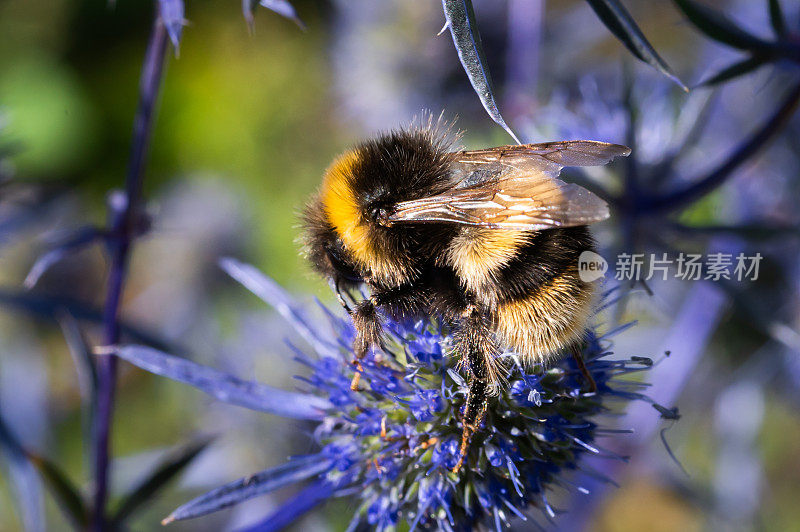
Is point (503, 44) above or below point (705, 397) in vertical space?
above

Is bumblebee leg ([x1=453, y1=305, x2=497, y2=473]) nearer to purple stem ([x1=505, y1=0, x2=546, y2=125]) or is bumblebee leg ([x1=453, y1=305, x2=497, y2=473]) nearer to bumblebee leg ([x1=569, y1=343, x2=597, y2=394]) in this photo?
bumblebee leg ([x1=569, y1=343, x2=597, y2=394])

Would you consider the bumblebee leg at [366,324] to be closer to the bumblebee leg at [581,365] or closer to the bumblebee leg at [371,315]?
the bumblebee leg at [371,315]

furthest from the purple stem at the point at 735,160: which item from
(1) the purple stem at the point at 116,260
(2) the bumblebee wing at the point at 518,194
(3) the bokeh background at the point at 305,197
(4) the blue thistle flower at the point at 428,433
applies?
(1) the purple stem at the point at 116,260

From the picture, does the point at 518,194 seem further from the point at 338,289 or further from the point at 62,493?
the point at 62,493

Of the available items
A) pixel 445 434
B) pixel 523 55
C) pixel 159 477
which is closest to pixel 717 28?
pixel 445 434

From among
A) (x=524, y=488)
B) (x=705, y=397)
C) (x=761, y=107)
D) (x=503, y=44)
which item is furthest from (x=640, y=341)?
(x=524, y=488)

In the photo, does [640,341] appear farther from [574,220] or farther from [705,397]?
[574,220]
